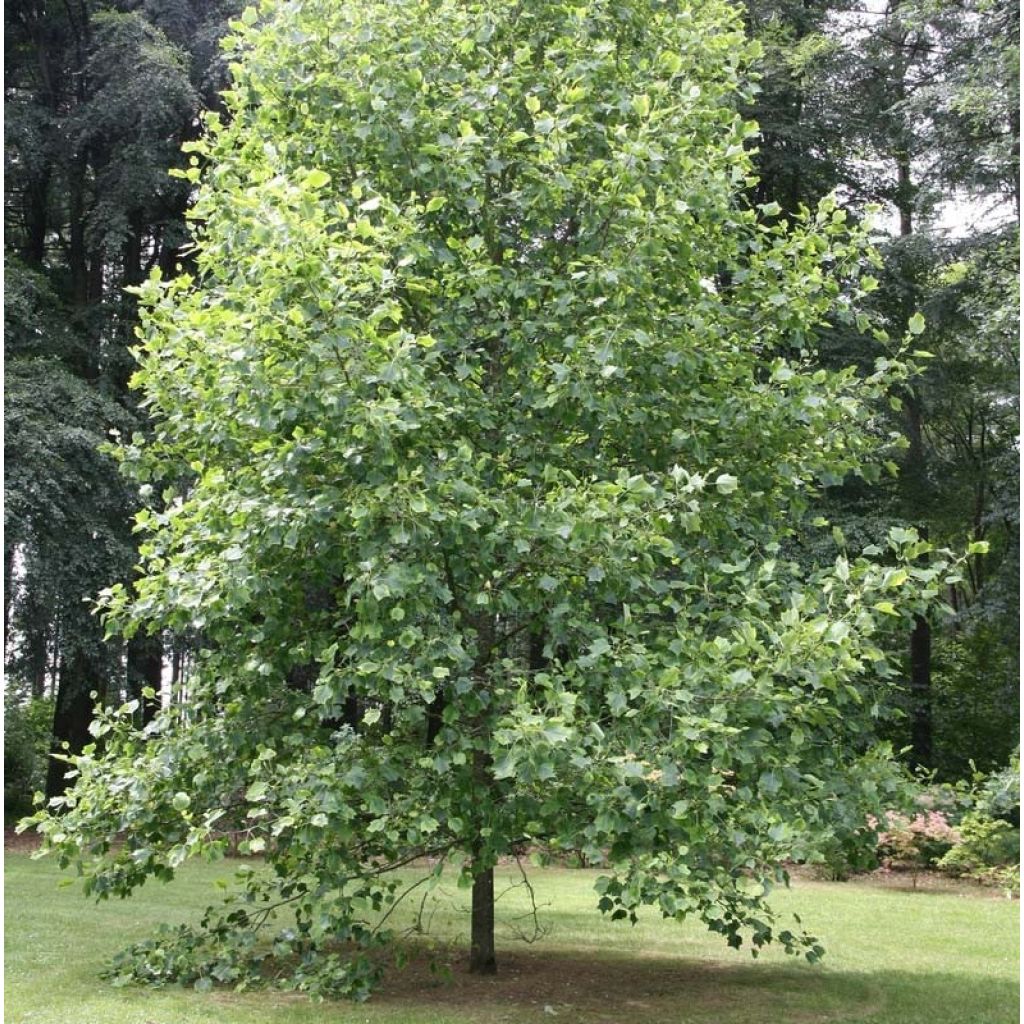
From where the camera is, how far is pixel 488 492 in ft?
21.3

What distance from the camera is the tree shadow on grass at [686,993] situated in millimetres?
7129

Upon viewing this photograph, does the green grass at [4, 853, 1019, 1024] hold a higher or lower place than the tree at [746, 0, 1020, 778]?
lower

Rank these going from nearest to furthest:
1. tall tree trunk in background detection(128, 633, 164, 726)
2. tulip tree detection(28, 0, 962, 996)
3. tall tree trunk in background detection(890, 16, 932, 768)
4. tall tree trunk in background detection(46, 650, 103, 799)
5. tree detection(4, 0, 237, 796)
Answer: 1. tulip tree detection(28, 0, 962, 996)
2. tree detection(4, 0, 237, 796)
3. tall tree trunk in background detection(46, 650, 103, 799)
4. tall tree trunk in background detection(128, 633, 164, 726)
5. tall tree trunk in background detection(890, 16, 932, 768)

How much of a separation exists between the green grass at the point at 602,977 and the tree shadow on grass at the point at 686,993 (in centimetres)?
2

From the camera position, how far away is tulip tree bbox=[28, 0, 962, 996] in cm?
579

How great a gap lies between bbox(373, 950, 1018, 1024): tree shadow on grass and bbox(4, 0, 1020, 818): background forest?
6808 mm

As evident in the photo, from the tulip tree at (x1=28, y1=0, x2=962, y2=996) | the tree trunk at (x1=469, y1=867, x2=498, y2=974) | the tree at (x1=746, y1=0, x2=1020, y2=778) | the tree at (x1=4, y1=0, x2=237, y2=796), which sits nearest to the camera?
the tulip tree at (x1=28, y1=0, x2=962, y2=996)

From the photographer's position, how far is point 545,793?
20.2ft

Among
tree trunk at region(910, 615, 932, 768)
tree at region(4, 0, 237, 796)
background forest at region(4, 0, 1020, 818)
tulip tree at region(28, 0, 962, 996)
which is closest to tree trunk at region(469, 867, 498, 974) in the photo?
tulip tree at region(28, 0, 962, 996)

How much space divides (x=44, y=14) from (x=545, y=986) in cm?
1751

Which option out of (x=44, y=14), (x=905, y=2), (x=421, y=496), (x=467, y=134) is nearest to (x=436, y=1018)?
(x=421, y=496)

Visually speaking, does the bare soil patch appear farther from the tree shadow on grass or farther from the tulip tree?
the tulip tree

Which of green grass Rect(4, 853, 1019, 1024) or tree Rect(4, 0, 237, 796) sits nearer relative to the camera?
green grass Rect(4, 853, 1019, 1024)

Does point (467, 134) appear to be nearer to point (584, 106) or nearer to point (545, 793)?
point (584, 106)
